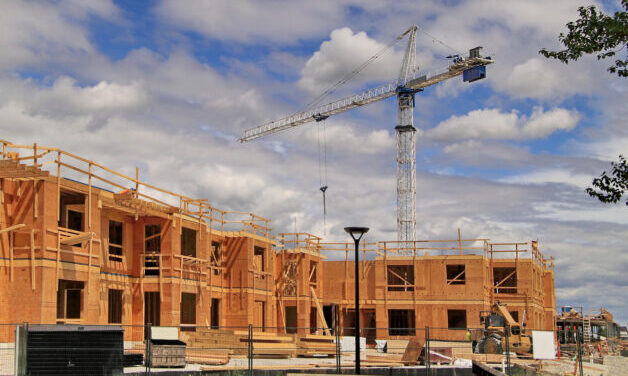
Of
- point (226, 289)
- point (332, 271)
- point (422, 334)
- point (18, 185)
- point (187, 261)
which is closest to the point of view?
point (18, 185)

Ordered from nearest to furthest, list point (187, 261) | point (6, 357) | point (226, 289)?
1. point (6, 357)
2. point (187, 261)
3. point (226, 289)

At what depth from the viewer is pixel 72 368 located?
18797mm

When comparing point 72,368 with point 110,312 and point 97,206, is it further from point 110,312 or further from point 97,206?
point 110,312

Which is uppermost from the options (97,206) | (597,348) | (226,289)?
(97,206)

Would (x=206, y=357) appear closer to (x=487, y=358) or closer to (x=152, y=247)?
(x=152, y=247)

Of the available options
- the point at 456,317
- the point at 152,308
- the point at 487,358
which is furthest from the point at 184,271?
the point at 456,317

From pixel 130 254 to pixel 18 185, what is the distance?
25.4 ft

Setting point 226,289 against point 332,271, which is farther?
point 332,271

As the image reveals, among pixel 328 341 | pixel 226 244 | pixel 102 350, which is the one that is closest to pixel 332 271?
pixel 226 244

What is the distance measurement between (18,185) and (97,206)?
3.58m

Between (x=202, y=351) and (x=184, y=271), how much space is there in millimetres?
4838

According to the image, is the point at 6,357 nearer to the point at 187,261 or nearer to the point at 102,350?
the point at 102,350

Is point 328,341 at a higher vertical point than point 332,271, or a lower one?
lower

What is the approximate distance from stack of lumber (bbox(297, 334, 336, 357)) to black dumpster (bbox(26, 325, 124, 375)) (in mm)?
17262
